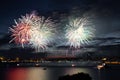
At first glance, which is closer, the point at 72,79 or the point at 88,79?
the point at 72,79

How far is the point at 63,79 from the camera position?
52625 millimetres

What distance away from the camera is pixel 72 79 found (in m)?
52.7

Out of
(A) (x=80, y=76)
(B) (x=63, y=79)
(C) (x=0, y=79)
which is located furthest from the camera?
(C) (x=0, y=79)

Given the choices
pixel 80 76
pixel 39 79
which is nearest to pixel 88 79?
pixel 80 76

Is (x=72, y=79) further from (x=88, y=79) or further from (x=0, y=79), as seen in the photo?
(x=0, y=79)

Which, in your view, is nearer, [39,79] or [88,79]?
[88,79]

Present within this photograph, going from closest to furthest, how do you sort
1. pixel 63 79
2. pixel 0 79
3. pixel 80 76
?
pixel 63 79
pixel 80 76
pixel 0 79

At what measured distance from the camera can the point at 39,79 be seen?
167500 millimetres

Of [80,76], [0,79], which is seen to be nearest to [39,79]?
[0,79]

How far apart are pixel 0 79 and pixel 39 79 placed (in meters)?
20.5

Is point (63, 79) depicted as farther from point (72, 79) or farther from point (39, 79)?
point (39, 79)

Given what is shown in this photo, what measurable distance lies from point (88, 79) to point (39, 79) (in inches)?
4466

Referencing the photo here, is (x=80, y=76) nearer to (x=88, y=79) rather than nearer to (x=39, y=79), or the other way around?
(x=88, y=79)

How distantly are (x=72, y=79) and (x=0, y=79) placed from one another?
118m
